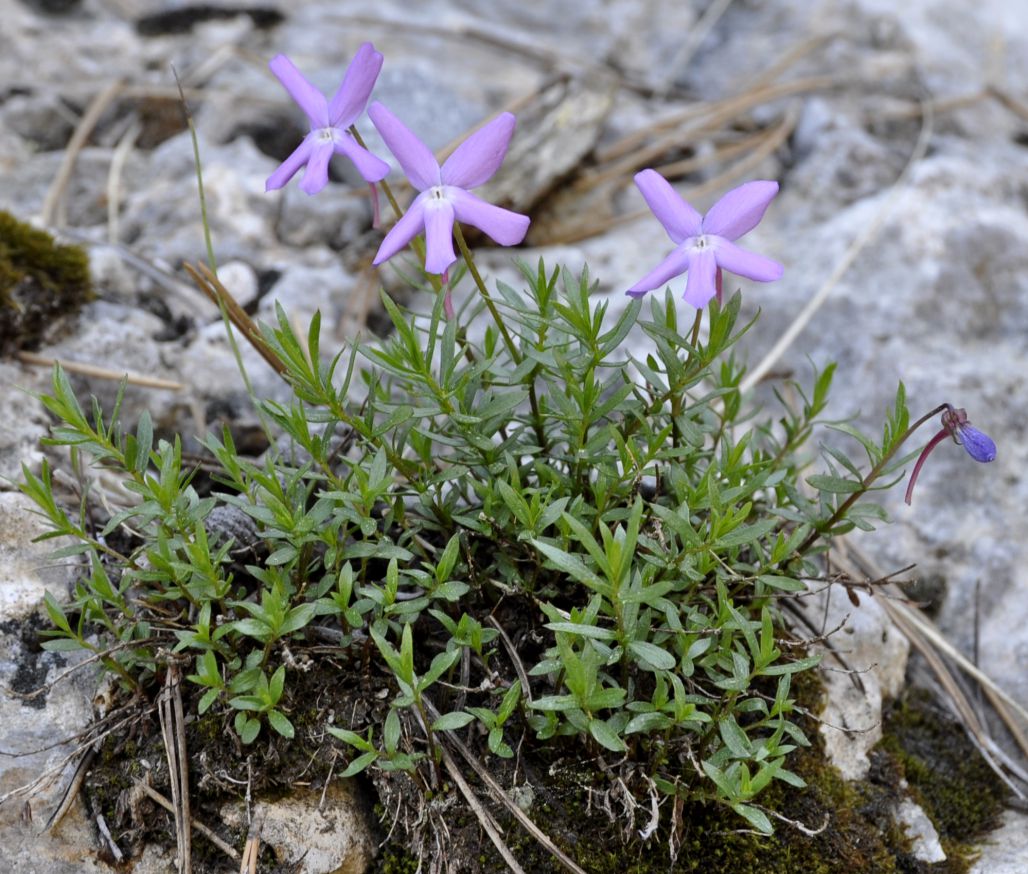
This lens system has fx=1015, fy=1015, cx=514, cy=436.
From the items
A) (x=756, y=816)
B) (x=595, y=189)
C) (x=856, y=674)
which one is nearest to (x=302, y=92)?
(x=756, y=816)

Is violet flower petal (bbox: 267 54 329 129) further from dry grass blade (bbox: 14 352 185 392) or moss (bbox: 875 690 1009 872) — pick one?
moss (bbox: 875 690 1009 872)

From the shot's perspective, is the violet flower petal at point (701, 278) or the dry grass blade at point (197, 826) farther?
the dry grass blade at point (197, 826)

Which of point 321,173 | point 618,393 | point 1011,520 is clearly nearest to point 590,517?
point 618,393

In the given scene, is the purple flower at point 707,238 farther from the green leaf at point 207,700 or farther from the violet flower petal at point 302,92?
the green leaf at point 207,700

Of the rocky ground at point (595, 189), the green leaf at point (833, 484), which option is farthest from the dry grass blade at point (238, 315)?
the green leaf at point (833, 484)

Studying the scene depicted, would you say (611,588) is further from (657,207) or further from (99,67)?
(99,67)

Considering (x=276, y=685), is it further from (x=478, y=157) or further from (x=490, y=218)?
(x=478, y=157)

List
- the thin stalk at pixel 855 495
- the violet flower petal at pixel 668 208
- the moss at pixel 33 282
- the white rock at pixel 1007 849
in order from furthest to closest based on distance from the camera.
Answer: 1. the moss at pixel 33 282
2. the white rock at pixel 1007 849
3. the thin stalk at pixel 855 495
4. the violet flower petal at pixel 668 208
